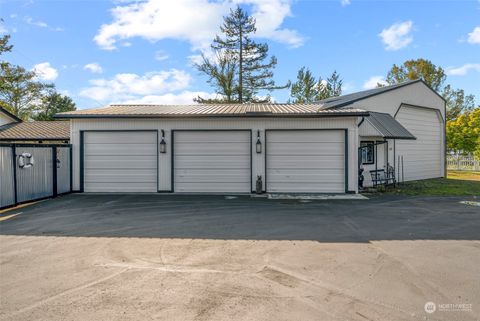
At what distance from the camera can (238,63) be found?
26531 millimetres

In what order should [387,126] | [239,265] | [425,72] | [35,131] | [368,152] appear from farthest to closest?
1. [425,72]
2. [35,131]
3. [368,152]
4. [387,126]
5. [239,265]

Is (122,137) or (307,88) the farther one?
(307,88)

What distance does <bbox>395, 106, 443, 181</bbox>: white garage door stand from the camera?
15.7m

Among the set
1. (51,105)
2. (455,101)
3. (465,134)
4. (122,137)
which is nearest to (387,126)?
(122,137)

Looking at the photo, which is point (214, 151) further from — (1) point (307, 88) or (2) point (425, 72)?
(2) point (425, 72)

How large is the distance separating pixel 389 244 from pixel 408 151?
12.5 m

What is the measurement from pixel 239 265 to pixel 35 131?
55.2 ft

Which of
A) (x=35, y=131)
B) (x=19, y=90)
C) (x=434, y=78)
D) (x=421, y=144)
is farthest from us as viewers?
(x=434, y=78)

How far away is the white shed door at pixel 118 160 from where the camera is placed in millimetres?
11516

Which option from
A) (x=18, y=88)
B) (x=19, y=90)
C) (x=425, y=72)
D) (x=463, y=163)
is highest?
(x=425, y=72)

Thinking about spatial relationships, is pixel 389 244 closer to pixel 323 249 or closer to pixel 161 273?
pixel 323 249

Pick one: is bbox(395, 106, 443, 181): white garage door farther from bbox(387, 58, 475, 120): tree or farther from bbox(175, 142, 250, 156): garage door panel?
bbox(387, 58, 475, 120): tree

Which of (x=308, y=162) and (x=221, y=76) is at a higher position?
(x=221, y=76)

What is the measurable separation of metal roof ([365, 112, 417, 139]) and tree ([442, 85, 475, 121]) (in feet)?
87.0
